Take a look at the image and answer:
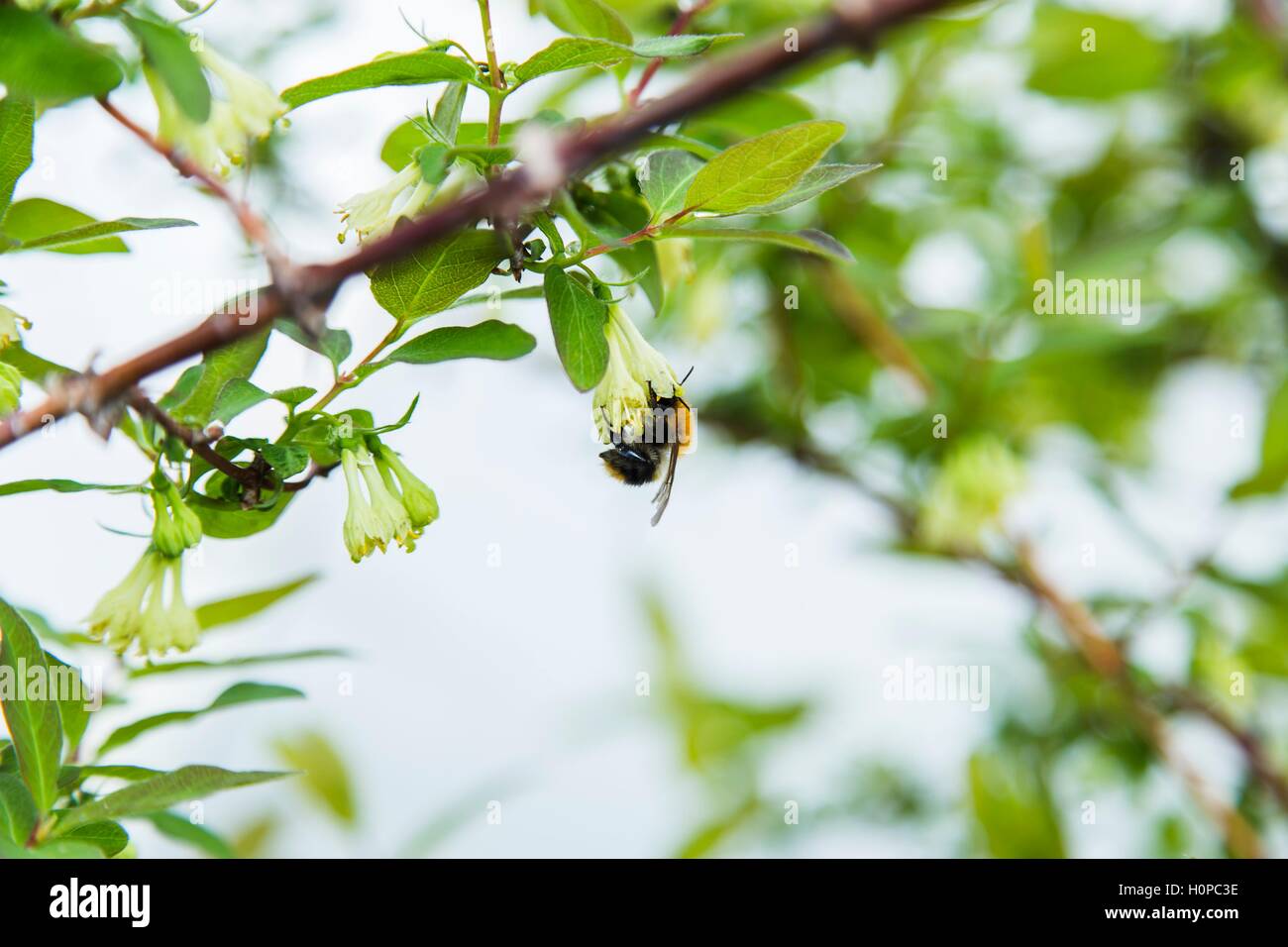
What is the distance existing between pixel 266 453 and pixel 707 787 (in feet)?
6.56

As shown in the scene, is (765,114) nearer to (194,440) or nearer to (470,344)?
(470,344)

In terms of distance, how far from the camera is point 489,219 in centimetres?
74

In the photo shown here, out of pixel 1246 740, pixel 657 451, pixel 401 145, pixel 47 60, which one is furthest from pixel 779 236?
pixel 1246 740

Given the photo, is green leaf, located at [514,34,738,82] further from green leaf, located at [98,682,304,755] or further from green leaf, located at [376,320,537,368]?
green leaf, located at [98,682,304,755]

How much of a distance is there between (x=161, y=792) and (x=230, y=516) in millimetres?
208

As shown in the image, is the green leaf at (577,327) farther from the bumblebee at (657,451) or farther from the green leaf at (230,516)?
the bumblebee at (657,451)

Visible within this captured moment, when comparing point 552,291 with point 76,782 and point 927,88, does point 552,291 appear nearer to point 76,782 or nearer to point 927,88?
point 76,782

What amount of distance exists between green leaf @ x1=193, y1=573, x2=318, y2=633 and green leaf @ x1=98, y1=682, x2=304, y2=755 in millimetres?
130

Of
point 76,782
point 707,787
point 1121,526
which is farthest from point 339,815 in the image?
point 1121,526

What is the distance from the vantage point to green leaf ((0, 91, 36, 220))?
0.76 metres

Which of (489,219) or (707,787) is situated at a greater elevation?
(489,219)

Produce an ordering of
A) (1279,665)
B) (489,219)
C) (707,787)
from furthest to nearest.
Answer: (707,787) < (1279,665) < (489,219)

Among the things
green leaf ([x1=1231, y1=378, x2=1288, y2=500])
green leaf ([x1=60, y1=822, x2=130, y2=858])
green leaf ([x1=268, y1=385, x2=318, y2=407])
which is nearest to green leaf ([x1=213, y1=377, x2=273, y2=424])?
green leaf ([x1=268, y1=385, x2=318, y2=407])

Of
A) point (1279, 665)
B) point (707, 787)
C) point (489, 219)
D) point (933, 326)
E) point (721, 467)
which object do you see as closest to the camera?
point (489, 219)
